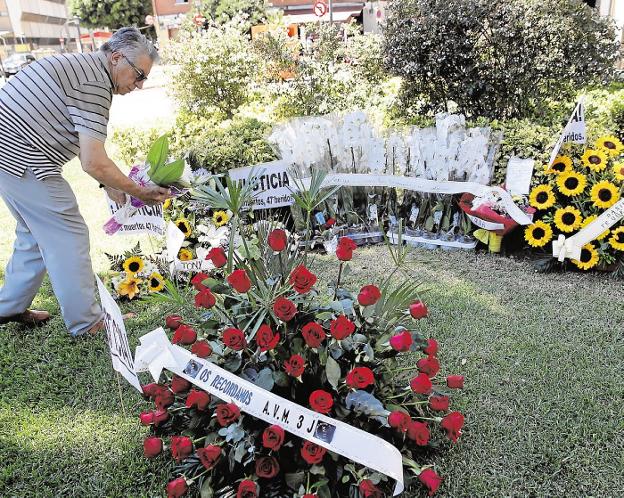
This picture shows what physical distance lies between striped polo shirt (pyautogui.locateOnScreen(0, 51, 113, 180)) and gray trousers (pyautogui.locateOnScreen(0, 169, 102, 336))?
4.2 inches

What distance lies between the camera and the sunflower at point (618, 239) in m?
3.32

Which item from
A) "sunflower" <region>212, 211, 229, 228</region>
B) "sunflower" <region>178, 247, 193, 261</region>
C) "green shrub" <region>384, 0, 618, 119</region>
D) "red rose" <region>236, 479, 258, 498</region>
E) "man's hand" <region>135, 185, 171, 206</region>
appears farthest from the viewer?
"green shrub" <region>384, 0, 618, 119</region>

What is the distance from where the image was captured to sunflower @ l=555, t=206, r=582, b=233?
3.44 metres

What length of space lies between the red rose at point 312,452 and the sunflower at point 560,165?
106 inches

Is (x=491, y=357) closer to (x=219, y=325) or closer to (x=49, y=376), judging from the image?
(x=219, y=325)

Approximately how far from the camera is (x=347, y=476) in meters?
1.76

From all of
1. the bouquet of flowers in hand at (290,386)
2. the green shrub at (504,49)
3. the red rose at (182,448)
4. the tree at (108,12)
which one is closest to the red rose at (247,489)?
the bouquet of flowers in hand at (290,386)

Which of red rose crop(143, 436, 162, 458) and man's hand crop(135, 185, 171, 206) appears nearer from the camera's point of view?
red rose crop(143, 436, 162, 458)

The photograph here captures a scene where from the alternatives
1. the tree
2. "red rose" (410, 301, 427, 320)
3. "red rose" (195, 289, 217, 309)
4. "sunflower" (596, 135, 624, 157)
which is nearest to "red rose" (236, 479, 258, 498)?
"red rose" (195, 289, 217, 309)

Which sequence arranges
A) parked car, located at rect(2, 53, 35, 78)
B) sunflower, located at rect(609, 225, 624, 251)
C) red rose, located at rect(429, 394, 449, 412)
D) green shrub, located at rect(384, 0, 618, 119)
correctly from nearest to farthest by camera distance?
red rose, located at rect(429, 394, 449, 412)
sunflower, located at rect(609, 225, 624, 251)
green shrub, located at rect(384, 0, 618, 119)
parked car, located at rect(2, 53, 35, 78)

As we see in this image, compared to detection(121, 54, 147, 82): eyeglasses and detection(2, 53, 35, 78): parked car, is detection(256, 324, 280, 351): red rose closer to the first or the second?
detection(121, 54, 147, 82): eyeglasses

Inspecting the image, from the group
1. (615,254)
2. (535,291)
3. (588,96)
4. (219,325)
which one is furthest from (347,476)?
(588,96)

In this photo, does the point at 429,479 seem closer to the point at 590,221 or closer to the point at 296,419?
the point at 296,419

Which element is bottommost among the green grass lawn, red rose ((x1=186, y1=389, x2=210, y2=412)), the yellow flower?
the green grass lawn
